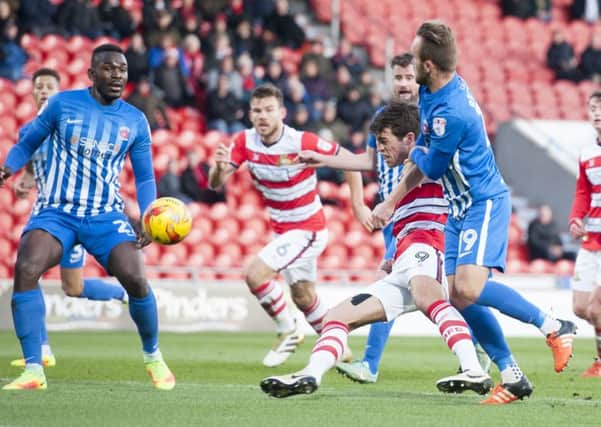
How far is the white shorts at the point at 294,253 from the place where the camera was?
11258 mm

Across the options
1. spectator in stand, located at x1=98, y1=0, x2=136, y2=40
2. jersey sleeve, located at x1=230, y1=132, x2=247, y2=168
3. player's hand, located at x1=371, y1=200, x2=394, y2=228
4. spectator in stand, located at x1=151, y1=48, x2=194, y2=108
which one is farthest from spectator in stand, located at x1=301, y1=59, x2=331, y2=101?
player's hand, located at x1=371, y1=200, x2=394, y2=228

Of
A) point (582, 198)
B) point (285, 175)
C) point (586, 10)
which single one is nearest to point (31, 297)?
point (285, 175)

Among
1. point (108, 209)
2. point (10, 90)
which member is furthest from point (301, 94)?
point (108, 209)

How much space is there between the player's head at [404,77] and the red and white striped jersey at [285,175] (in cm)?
110

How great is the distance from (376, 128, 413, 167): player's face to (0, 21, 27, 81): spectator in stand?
12.3m

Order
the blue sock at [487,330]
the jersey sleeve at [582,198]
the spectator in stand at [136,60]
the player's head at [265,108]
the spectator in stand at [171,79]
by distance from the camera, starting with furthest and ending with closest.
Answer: the spectator in stand at [171,79] < the spectator in stand at [136,60] < the jersey sleeve at [582,198] < the player's head at [265,108] < the blue sock at [487,330]

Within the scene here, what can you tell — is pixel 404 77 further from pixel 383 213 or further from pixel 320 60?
pixel 320 60

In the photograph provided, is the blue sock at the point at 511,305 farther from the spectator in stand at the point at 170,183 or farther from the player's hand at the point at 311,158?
the spectator in stand at the point at 170,183

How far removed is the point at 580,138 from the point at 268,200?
1352cm

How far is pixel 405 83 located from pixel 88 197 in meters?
2.92

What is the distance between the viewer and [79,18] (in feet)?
65.8

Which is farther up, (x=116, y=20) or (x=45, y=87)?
Answer: (x=116, y=20)

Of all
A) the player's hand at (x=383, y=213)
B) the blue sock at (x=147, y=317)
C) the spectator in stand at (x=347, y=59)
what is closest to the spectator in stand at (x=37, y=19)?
the spectator in stand at (x=347, y=59)

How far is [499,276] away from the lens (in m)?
18.4
